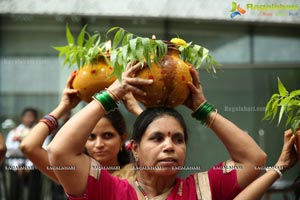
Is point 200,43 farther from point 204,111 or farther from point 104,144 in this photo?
point 204,111

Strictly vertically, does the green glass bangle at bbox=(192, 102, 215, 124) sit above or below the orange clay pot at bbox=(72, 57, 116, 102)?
below

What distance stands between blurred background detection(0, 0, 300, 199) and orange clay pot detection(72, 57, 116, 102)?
0.36 metres

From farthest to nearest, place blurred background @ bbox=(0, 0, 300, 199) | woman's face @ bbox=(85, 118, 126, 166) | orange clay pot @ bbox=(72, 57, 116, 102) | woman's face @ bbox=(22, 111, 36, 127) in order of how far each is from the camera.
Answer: woman's face @ bbox=(22, 111, 36, 127) < blurred background @ bbox=(0, 0, 300, 199) < woman's face @ bbox=(85, 118, 126, 166) < orange clay pot @ bbox=(72, 57, 116, 102)

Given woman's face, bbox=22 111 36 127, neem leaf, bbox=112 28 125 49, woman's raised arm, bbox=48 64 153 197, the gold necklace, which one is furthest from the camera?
woman's face, bbox=22 111 36 127

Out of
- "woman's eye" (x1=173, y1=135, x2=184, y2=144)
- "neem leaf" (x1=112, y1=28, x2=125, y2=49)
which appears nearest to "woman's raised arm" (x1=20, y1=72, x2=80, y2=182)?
"neem leaf" (x1=112, y1=28, x2=125, y2=49)

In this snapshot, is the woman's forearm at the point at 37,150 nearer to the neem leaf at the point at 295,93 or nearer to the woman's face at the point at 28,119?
the neem leaf at the point at 295,93

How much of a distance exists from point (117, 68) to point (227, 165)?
58cm

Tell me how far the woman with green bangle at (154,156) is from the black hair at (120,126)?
0.54 m

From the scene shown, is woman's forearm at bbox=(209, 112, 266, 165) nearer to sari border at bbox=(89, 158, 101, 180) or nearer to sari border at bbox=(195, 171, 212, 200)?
sari border at bbox=(195, 171, 212, 200)

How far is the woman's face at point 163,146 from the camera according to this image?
1975 millimetres

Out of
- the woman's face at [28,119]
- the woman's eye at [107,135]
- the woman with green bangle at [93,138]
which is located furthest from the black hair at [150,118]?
the woman's face at [28,119]

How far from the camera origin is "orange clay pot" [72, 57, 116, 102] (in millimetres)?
2326

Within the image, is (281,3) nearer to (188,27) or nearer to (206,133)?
(206,133)

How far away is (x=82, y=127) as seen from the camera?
1.92 metres
